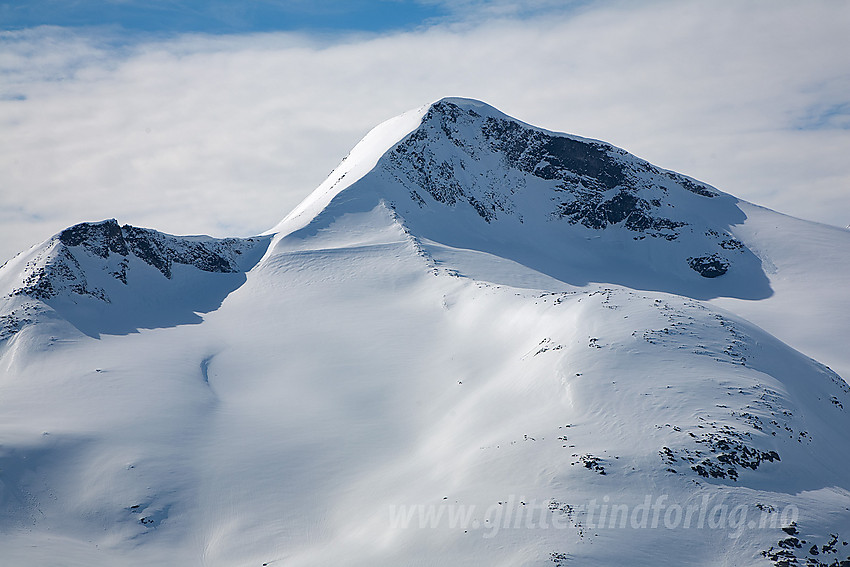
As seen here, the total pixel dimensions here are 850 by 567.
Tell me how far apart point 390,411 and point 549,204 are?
4765 centimetres

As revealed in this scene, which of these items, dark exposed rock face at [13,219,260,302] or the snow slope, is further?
dark exposed rock face at [13,219,260,302]

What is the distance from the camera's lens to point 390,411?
32.5 metres

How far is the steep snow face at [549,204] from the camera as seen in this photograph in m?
63.2

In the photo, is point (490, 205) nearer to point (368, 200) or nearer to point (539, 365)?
point (368, 200)

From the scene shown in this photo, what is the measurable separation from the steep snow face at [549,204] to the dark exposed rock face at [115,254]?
20.0ft

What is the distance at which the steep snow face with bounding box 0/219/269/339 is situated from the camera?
43531 mm

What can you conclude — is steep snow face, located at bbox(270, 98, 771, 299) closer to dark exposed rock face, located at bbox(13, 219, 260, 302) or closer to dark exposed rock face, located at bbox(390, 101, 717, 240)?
dark exposed rock face, located at bbox(390, 101, 717, 240)

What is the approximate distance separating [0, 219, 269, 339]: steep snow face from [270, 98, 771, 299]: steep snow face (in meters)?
7.30

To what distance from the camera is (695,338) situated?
3041 cm

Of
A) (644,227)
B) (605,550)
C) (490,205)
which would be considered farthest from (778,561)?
(644,227)

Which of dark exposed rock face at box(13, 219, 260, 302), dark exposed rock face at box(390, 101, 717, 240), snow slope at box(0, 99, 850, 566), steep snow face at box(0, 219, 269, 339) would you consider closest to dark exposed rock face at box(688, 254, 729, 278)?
dark exposed rock face at box(390, 101, 717, 240)

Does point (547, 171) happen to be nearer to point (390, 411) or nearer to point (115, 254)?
point (115, 254)

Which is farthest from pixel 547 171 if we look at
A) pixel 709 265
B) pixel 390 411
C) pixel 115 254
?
pixel 390 411

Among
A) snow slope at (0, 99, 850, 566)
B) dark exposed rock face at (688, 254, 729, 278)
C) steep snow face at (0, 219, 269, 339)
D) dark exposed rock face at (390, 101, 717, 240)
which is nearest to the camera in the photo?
snow slope at (0, 99, 850, 566)
